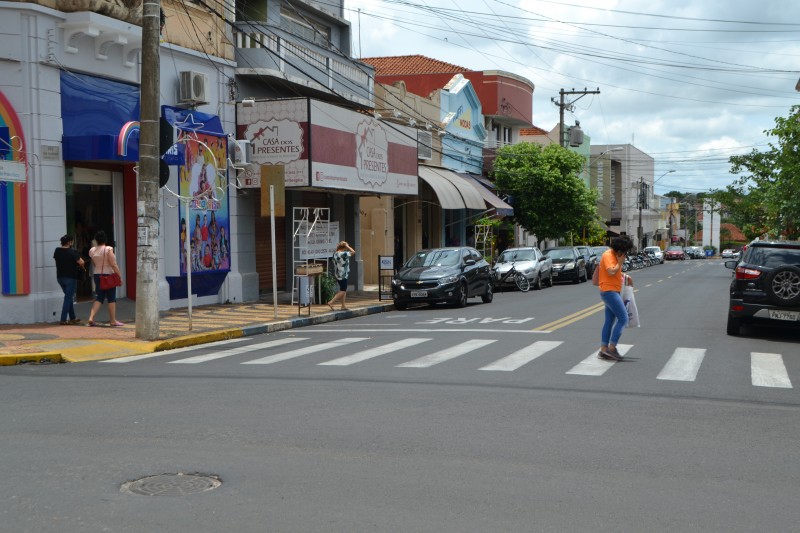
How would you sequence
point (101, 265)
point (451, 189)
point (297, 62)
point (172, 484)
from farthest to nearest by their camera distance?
1. point (451, 189)
2. point (297, 62)
3. point (101, 265)
4. point (172, 484)

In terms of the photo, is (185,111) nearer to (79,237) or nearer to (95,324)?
(79,237)

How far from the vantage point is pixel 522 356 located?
12.5 m

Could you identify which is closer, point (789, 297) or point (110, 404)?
point (110, 404)

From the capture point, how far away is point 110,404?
8844 mm

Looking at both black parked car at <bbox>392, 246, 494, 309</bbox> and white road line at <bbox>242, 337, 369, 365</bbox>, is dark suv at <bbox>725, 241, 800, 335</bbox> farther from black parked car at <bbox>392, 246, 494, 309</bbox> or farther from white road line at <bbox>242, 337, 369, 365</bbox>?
black parked car at <bbox>392, 246, 494, 309</bbox>

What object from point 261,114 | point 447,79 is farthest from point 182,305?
point 447,79

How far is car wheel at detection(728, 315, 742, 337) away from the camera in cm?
1544

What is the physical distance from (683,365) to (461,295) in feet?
38.4

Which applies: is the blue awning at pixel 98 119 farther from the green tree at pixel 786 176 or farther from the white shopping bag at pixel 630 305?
the green tree at pixel 786 176

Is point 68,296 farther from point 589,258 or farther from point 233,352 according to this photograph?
point 589,258

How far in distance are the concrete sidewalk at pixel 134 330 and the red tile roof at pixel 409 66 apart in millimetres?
26891

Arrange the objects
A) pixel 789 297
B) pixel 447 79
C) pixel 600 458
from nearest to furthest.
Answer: pixel 600 458 < pixel 789 297 < pixel 447 79

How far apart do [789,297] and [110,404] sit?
11.2 metres

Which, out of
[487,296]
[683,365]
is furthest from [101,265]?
[487,296]
